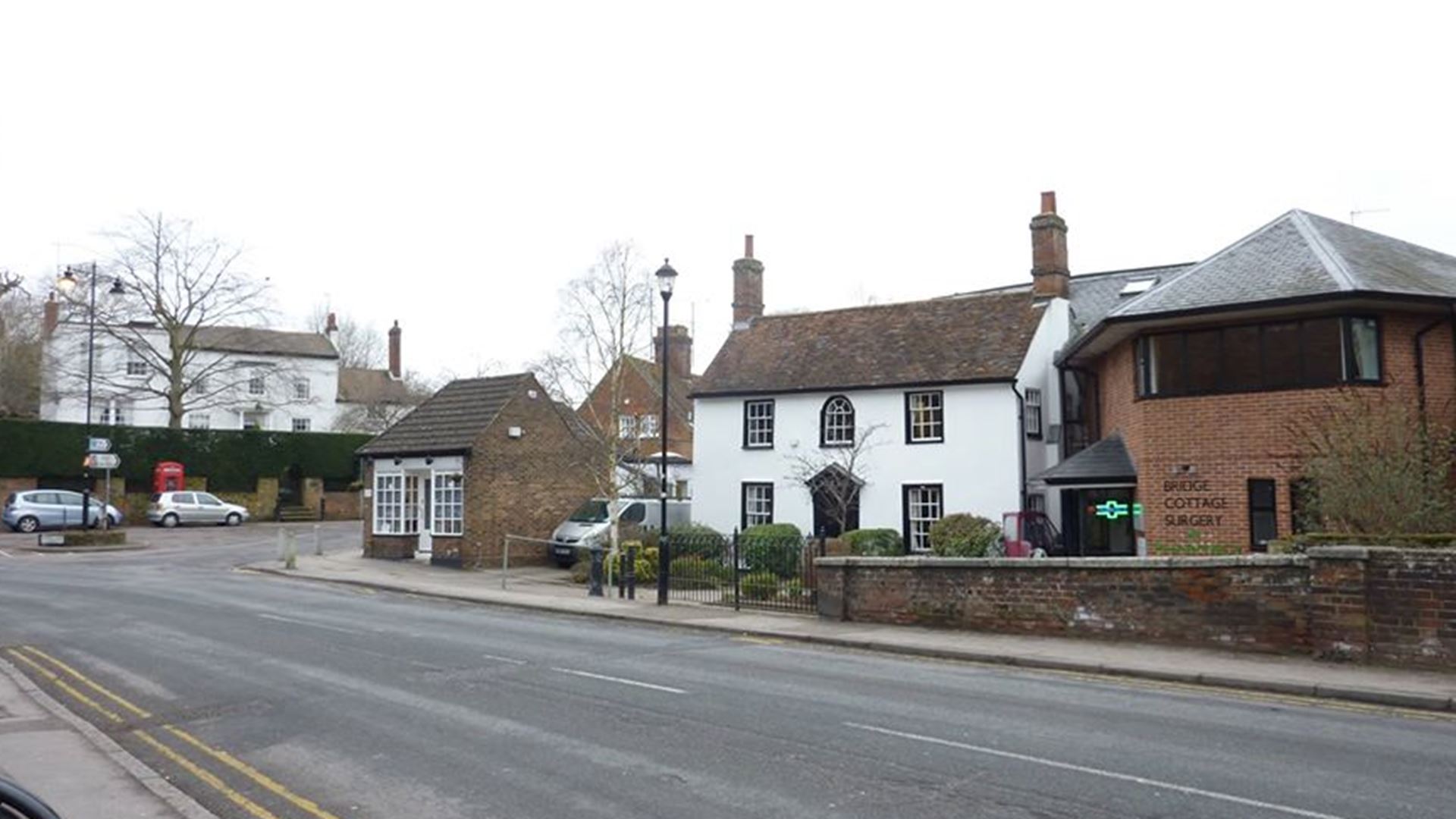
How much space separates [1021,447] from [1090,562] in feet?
42.3

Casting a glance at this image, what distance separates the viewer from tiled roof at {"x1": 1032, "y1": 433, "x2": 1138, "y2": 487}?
23312 millimetres

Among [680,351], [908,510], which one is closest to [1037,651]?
[908,510]

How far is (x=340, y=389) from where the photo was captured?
76.8 metres

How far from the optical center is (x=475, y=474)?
30141mm

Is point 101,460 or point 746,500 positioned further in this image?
point 101,460

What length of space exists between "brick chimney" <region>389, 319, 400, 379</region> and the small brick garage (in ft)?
154

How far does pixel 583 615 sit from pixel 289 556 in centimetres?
1351

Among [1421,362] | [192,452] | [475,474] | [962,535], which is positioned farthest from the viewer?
[192,452]

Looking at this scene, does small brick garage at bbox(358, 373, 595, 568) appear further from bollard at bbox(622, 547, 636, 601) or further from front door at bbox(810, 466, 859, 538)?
bollard at bbox(622, 547, 636, 601)

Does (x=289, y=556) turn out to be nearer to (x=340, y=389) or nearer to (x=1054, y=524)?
(x=1054, y=524)

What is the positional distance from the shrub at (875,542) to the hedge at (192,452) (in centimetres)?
3394

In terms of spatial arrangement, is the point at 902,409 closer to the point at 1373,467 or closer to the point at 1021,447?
the point at 1021,447

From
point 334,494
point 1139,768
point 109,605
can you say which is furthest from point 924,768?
point 334,494

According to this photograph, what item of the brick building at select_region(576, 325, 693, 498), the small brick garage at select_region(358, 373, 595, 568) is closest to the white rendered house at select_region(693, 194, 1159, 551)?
the brick building at select_region(576, 325, 693, 498)
